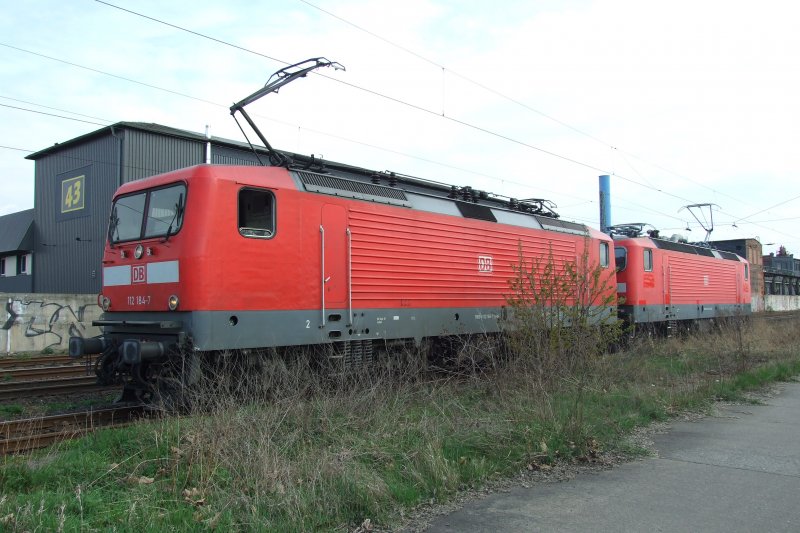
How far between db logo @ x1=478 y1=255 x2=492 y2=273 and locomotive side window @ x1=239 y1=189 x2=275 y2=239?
15.6 feet

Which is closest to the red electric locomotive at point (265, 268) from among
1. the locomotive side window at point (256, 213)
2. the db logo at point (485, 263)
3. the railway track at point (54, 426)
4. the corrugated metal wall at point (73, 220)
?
the locomotive side window at point (256, 213)

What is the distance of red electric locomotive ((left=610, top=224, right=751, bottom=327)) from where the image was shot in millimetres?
17984

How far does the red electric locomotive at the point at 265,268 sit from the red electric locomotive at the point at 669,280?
8268 millimetres

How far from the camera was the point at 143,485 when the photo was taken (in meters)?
4.55

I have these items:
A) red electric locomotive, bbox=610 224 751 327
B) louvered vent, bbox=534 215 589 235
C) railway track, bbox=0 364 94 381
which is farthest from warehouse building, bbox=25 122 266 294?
red electric locomotive, bbox=610 224 751 327

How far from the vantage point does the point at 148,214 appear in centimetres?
822

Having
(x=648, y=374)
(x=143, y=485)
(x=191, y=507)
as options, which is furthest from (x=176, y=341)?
(x=648, y=374)

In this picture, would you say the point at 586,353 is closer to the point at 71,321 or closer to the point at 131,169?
the point at 71,321

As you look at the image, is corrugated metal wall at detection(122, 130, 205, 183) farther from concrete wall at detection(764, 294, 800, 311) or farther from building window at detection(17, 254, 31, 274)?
concrete wall at detection(764, 294, 800, 311)

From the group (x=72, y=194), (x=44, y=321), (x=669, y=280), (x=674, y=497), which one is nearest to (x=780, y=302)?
(x=669, y=280)

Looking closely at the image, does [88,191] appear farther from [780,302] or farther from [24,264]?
[780,302]

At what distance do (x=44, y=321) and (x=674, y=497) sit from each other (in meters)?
18.3

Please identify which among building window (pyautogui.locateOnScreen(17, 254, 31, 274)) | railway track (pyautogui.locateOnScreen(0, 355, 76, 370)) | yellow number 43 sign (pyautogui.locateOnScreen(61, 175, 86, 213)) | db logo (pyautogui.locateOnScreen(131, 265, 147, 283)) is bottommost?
railway track (pyautogui.locateOnScreen(0, 355, 76, 370))

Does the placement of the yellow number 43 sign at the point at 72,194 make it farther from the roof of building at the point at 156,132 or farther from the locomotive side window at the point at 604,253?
the locomotive side window at the point at 604,253
